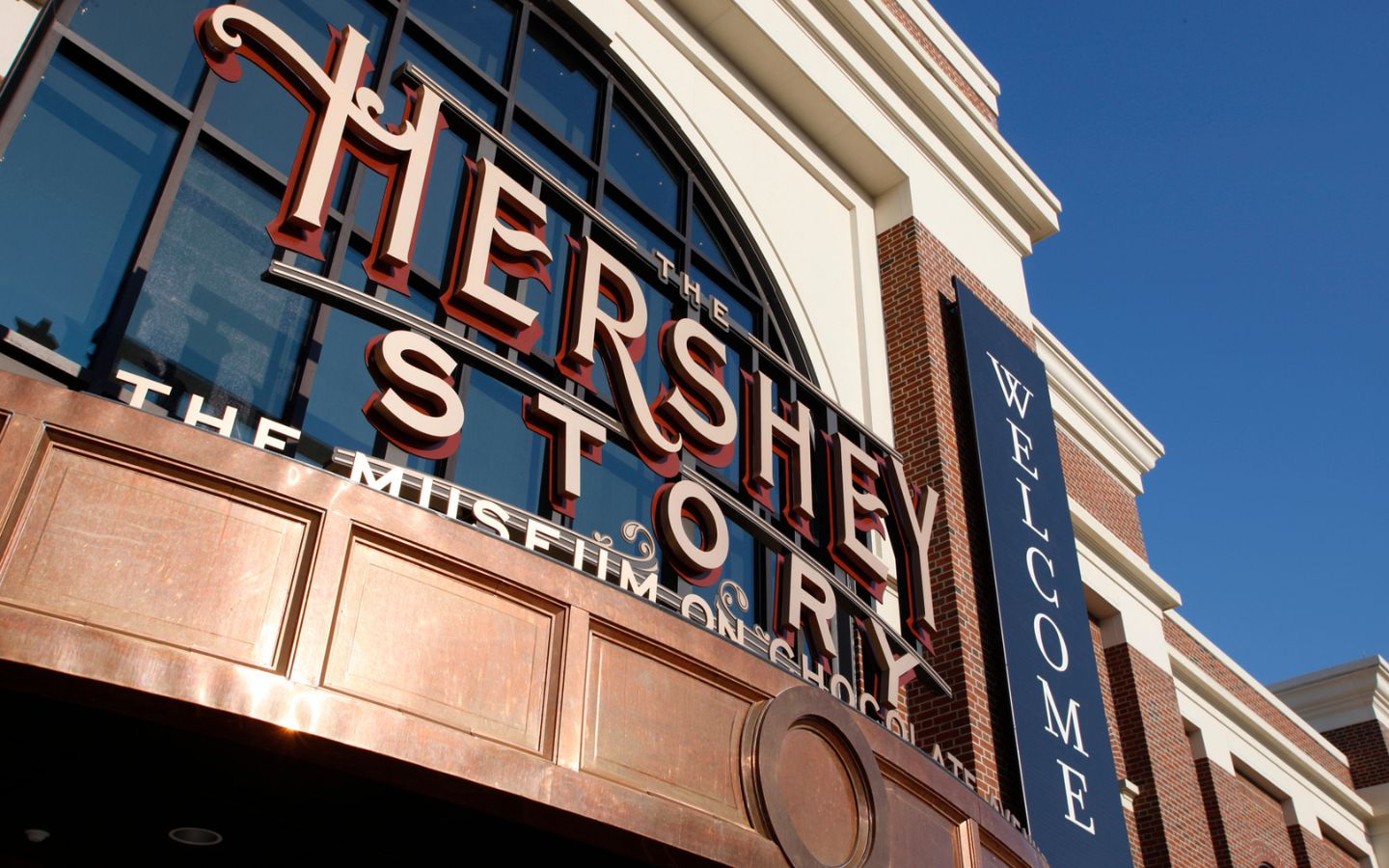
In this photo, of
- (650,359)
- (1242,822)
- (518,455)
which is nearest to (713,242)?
(650,359)

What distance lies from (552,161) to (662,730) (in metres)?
7.23

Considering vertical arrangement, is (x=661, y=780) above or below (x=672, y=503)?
below

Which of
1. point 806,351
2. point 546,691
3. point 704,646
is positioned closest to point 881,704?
point 704,646

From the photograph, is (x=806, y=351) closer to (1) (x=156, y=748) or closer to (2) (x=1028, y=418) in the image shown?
(2) (x=1028, y=418)

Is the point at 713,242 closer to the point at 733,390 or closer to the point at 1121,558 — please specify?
the point at 733,390

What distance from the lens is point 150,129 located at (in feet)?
27.9

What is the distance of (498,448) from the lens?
32.2ft

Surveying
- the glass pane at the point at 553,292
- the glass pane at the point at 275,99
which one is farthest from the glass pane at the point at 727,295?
the glass pane at the point at 275,99

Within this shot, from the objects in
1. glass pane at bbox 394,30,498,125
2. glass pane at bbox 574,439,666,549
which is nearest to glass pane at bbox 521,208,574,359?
glass pane at bbox 574,439,666,549

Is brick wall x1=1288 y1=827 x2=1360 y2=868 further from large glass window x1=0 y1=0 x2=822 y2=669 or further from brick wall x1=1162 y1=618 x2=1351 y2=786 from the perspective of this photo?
large glass window x1=0 y1=0 x2=822 y2=669

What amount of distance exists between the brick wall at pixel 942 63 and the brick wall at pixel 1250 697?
9.20 meters

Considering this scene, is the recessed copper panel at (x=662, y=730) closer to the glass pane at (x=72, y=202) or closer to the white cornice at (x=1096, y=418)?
the glass pane at (x=72, y=202)

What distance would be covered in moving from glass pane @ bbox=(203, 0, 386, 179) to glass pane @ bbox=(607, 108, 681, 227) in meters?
3.41

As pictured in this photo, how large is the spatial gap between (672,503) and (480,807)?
3358 mm
